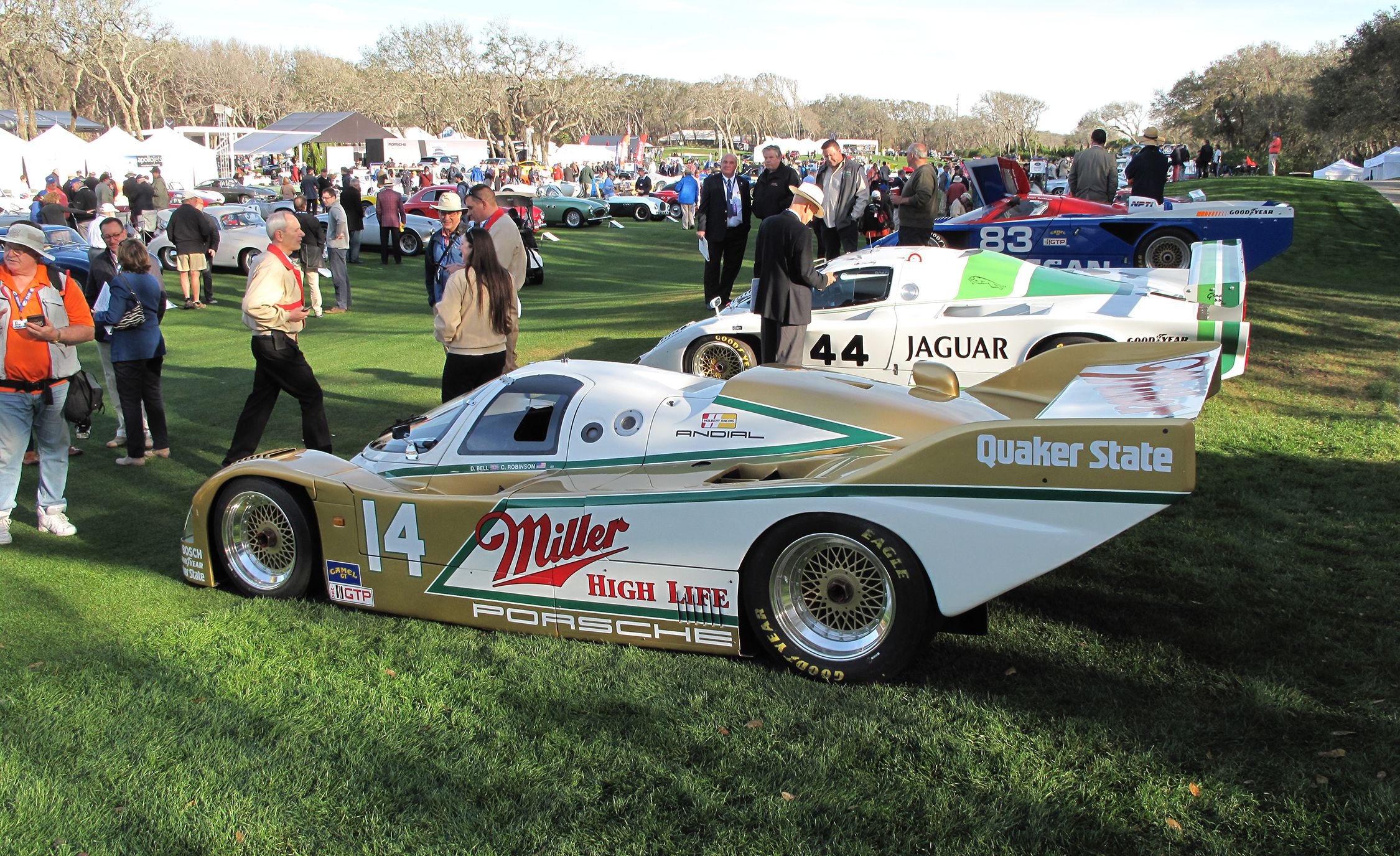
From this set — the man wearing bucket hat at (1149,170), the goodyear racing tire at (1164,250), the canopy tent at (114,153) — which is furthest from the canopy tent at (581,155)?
the goodyear racing tire at (1164,250)

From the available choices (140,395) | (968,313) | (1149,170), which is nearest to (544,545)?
(140,395)

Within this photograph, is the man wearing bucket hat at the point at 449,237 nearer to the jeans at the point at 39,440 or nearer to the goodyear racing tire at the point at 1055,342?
the jeans at the point at 39,440

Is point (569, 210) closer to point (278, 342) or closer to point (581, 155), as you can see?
point (278, 342)

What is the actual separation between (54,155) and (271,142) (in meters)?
18.5

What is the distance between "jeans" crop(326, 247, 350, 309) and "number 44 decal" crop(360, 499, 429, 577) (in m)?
11.4

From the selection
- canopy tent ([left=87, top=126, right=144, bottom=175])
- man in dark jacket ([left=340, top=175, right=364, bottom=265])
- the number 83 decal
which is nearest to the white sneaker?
the number 83 decal

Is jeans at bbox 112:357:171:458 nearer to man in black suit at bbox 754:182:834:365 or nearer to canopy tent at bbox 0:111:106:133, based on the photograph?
man in black suit at bbox 754:182:834:365

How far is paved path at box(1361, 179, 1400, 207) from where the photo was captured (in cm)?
3020

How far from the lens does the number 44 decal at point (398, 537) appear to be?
15.3ft

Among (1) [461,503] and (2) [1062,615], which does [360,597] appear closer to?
(1) [461,503]

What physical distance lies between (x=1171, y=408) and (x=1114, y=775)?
60.9 inches

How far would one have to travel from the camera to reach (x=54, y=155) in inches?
1476

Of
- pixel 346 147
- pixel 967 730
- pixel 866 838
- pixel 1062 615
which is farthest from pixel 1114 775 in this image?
pixel 346 147

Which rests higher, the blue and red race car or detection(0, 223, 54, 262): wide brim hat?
the blue and red race car
